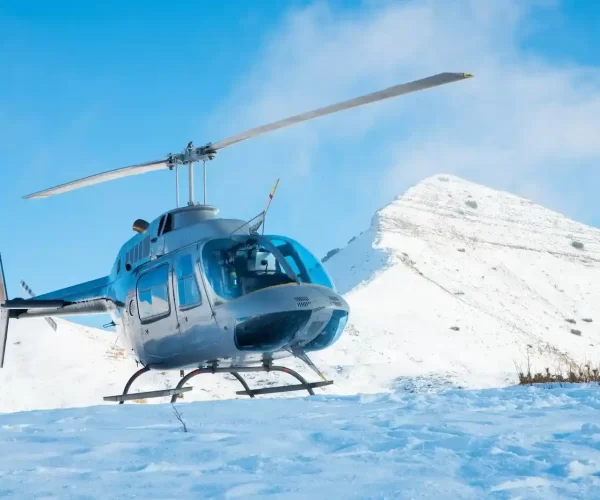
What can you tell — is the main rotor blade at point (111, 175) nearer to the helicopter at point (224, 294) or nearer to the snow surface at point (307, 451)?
the helicopter at point (224, 294)

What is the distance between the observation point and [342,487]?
3254 millimetres

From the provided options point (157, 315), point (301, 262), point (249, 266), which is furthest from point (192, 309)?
point (301, 262)

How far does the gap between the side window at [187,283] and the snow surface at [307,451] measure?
3.30 m

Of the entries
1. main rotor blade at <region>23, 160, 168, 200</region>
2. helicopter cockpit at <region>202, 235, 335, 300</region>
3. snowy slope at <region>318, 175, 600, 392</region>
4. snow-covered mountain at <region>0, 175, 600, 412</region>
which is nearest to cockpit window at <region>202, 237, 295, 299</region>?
helicopter cockpit at <region>202, 235, 335, 300</region>

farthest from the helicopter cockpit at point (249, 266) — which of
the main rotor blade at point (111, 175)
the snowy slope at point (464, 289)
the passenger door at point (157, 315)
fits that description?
the snowy slope at point (464, 289)

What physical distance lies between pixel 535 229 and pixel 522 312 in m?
18.8

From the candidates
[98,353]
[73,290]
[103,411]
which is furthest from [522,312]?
[103,411]

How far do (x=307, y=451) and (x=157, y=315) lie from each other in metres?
6.09

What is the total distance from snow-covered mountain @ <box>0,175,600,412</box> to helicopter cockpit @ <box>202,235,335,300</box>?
10.9 m

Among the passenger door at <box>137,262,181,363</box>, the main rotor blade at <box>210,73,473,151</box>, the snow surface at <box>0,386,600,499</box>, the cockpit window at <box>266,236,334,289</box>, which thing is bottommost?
the snow surface at <box>0,386,600,499</box>

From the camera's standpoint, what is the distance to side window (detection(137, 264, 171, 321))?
959 centimetres

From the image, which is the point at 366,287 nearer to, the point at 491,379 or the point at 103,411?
the point at 491,379

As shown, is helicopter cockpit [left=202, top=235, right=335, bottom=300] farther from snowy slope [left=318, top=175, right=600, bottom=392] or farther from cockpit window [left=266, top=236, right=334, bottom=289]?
snowy slope [left=318, top=175, right=600, bottom=392]

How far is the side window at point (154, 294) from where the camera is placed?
31.4ft
